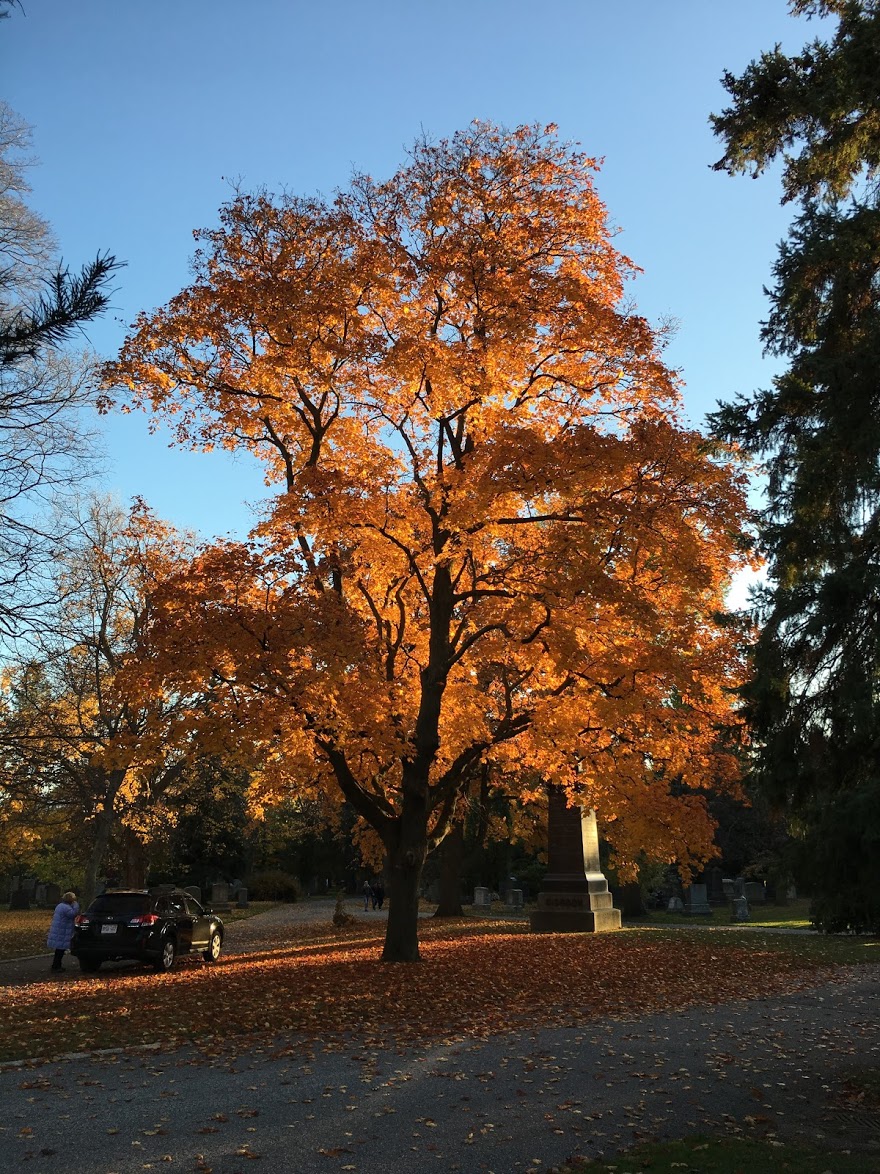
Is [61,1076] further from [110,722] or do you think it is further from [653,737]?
[110,722]

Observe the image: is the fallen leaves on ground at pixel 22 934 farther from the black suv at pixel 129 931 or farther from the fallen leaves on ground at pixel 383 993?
the fallen leaves on ground at pixel 383 993

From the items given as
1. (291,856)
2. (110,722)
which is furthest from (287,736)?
(291,856)

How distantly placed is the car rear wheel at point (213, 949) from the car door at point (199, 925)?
0.20 metres

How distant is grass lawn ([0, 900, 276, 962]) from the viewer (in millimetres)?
24094

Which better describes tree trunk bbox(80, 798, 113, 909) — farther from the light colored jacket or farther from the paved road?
the paved road

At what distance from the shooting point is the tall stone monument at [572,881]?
2494 cm

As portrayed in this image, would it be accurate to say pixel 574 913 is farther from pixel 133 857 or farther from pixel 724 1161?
pixel 724 1161

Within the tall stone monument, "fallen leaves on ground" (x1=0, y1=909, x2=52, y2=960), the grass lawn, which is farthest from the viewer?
the tall stone monument

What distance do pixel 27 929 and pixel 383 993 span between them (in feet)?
85.3

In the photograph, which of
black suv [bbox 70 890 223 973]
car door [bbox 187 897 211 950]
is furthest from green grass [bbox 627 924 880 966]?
black suv [bbox 70 890 223 973]

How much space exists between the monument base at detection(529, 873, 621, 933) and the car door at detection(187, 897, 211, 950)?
30.9 feet

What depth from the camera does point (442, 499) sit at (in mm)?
14977

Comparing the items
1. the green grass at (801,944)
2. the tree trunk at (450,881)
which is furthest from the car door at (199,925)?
the tree trunk at (450,881)

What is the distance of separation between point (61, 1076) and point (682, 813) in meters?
14.8
